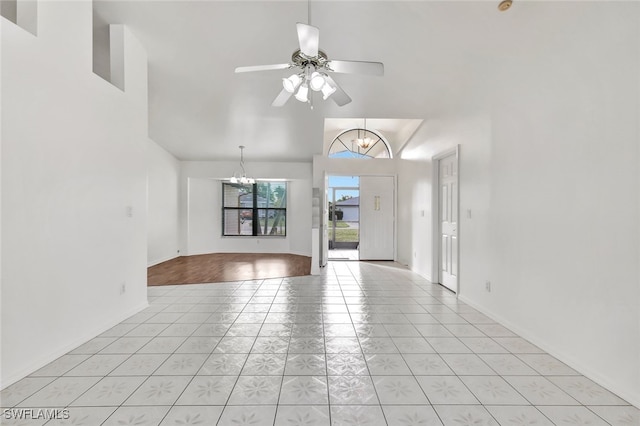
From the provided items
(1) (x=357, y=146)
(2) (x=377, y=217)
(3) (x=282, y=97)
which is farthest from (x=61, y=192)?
(1) (x=357, y=146)

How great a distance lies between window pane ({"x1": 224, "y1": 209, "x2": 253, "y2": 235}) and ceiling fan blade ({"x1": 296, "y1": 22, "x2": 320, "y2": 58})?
22.4 ft

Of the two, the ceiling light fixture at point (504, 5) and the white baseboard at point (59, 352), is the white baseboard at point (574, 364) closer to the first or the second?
the ceiling light fixture at point (504, 5)

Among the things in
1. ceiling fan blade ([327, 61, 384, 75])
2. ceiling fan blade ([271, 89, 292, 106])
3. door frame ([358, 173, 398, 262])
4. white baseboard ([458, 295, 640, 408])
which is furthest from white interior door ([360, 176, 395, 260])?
ceiling fan blade ([327, 61, 384, 75])

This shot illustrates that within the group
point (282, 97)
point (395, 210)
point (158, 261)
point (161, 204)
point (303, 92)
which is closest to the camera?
point (303, 92)

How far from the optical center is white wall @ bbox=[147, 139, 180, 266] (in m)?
6.33

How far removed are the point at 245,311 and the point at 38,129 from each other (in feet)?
8.24

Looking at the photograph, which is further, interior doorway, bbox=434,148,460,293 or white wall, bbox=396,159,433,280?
white wall, bbox=396,159,433,280

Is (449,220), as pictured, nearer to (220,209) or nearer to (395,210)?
(395,210)

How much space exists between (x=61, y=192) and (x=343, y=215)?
7.26 m

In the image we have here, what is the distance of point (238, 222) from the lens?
8570 millimetres

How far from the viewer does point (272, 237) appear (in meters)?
8.48

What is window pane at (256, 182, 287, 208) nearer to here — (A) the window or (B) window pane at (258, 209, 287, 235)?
(A) the window

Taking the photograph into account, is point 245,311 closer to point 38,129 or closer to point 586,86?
point 38,129

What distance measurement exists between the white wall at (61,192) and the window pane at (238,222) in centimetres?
515
